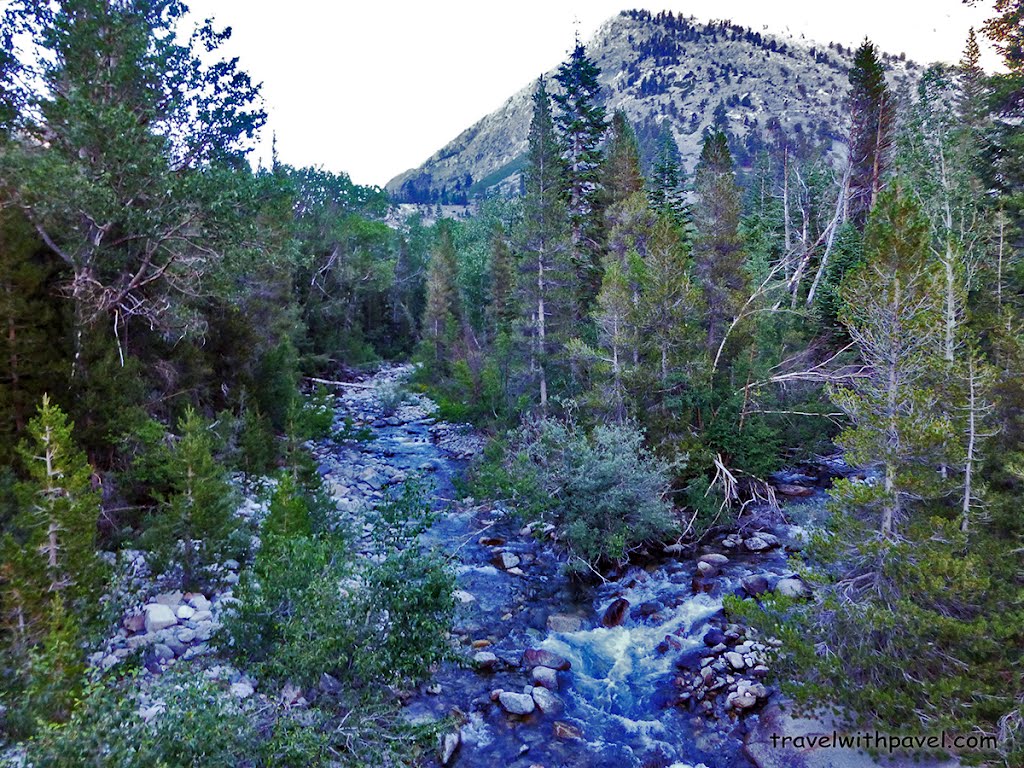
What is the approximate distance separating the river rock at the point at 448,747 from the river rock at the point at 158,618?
5.39 meters

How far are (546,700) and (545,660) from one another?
3.85 feet

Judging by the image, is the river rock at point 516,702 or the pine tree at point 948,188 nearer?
the pine tree at point 948,188

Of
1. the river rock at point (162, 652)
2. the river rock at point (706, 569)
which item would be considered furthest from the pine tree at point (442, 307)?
the river rock at point (162, 652)

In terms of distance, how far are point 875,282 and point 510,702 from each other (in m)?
9.47

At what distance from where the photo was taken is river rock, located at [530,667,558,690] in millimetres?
11172

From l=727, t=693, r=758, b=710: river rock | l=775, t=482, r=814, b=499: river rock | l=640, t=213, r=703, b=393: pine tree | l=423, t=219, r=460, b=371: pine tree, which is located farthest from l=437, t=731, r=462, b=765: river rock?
l=423, t=219, r=460, b=371: pine tree

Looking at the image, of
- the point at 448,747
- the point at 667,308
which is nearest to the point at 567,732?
the point at 448,747

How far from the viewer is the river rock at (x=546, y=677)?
1117 centimetres

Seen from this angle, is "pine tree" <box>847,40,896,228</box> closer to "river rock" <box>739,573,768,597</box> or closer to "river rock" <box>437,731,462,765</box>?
"river rock" <box>739,573,768,597</box>

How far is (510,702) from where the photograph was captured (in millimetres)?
10445

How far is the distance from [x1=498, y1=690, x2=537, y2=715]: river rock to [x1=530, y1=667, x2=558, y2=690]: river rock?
55 centimetres

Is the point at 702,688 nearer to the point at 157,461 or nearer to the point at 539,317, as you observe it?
the point at 157,461

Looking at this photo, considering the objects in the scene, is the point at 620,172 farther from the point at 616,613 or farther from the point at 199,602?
the point at 199,602

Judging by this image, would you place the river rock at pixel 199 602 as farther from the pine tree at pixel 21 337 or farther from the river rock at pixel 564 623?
the river rock at pixel 564 623
